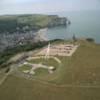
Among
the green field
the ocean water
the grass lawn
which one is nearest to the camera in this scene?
the green field

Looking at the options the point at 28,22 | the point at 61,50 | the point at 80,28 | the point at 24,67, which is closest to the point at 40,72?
the point at 24,67

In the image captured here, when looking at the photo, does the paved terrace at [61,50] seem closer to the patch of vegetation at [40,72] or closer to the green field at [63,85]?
the green field at [63,85]

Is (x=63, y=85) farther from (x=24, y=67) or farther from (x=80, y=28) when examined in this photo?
(x=80, y=28)

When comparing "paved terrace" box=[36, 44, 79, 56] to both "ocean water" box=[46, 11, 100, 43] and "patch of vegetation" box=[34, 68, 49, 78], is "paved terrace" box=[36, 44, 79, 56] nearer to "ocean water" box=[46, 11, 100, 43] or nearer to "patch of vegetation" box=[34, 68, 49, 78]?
"patch of vegetation" box=[34, 68, 49, 78]

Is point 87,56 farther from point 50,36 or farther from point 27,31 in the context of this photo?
point 27,31

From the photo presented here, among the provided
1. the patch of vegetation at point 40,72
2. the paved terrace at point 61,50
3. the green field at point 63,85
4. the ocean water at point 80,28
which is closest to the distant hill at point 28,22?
the ocean water at point 80,28

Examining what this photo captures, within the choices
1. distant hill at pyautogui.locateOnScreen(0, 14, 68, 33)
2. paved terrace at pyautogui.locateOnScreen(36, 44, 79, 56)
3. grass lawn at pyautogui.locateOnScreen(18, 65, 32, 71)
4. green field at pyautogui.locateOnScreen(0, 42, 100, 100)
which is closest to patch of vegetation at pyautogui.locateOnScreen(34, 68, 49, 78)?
green field at pyautogui.locateOnScreen(0, 42, 100, 100)
